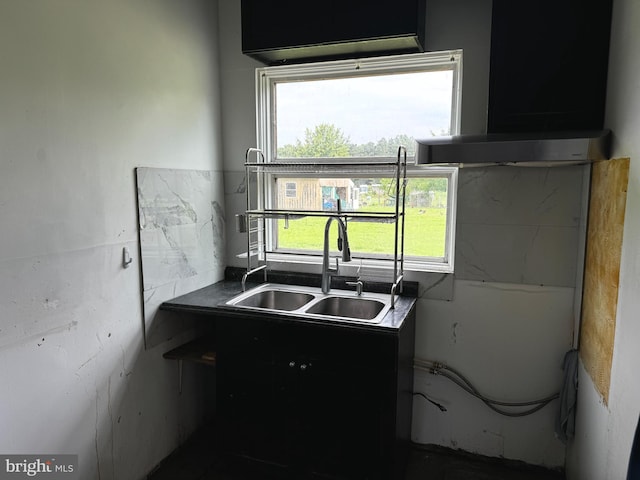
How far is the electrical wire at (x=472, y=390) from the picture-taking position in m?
2.10

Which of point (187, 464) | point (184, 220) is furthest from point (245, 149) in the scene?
point (187, 464)

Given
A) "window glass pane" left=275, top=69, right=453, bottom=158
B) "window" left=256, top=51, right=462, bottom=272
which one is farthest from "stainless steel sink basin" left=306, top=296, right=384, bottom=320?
"window glass pane" left=275, top=69, right=453, bottom=158

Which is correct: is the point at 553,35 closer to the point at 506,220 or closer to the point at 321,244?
the point at 506,220

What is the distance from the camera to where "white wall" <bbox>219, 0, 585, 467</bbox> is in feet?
6.61

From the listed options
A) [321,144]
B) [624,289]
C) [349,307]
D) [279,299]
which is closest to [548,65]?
[624,289]

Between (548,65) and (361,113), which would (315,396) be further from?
(548,65)

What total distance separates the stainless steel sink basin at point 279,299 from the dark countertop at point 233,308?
107 millimetres

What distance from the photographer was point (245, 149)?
252 cm

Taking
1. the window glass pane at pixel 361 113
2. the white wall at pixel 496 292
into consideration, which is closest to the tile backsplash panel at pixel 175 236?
the window glass pane at pixel 361 113

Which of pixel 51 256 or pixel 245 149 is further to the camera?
pixel 245 149

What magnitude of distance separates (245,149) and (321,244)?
0.71 meters

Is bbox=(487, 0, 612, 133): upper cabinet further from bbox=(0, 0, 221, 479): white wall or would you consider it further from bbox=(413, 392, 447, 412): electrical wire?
bbox=(0, 0, 221, 479): white wall

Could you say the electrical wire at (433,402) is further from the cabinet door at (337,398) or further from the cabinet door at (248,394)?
the cabinet door at (248,394)

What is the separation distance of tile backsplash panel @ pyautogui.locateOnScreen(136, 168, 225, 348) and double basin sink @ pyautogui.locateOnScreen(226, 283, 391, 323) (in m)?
0.32
